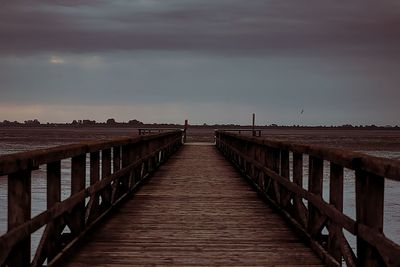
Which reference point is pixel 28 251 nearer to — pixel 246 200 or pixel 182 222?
pixel 182 222

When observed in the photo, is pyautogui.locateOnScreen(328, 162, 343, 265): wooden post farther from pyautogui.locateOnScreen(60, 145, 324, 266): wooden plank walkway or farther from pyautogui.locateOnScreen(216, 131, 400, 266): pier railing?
pyautogui.locateOnScreen(60, 145, 324, 266): wooden plank walkway

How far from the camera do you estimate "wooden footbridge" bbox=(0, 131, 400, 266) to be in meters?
4.32

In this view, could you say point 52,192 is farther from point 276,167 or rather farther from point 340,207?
point 276,167

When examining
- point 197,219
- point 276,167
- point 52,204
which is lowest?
point 197,219

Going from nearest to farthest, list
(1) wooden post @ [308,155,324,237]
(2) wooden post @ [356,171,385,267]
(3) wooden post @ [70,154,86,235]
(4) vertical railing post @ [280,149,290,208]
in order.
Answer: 1. (2) wooden post @ [356,171,385,267]
2. (1) wooden post @ [308,155,324,237]
3. (3) wooden post @ [70,154,86,235]
4. (4) vertical railing post @ [280,149,290,208]

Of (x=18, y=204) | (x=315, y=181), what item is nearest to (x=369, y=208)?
(x=315, y=181)

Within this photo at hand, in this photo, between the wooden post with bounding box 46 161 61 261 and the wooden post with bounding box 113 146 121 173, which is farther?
the wooden post with bounding box 113 146 121 173

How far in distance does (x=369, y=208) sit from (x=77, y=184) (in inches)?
133

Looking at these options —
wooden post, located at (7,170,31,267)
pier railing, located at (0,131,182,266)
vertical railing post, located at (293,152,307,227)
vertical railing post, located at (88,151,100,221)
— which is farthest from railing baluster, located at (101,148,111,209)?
wooden post, located at (7,170,31,267)

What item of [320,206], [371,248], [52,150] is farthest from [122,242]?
[371,248]

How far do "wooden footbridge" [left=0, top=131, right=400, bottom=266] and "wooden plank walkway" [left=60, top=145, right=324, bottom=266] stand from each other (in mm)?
12

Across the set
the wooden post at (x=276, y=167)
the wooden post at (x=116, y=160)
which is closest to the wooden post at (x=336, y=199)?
the wooden post at (x=276, y=167)

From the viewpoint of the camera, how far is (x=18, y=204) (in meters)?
4.34

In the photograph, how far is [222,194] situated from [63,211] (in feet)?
19.9
